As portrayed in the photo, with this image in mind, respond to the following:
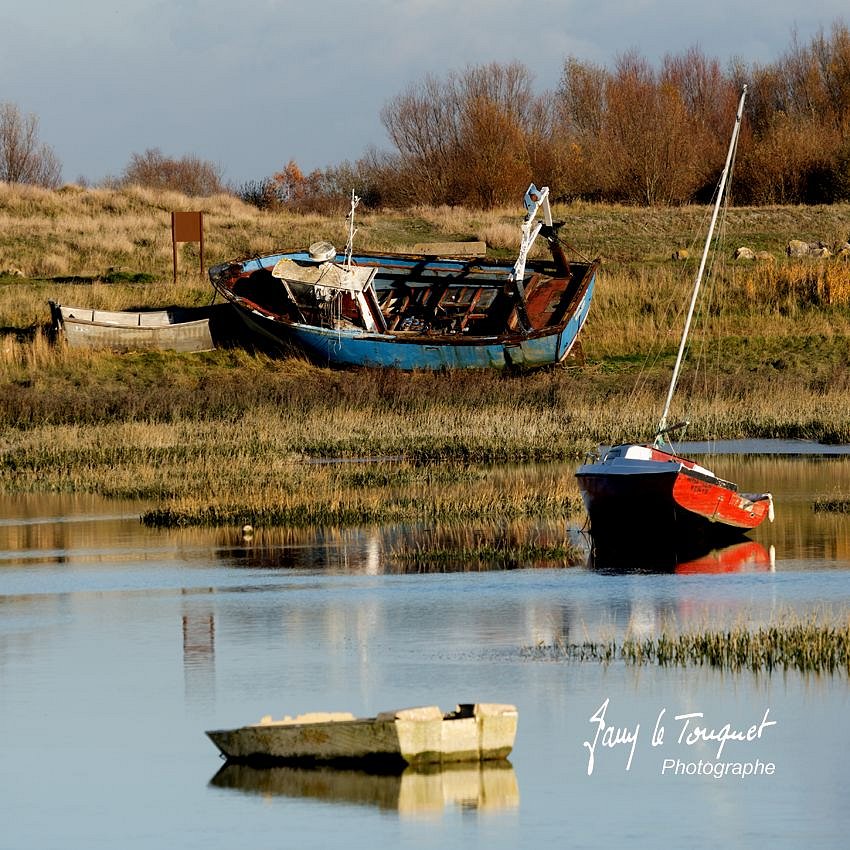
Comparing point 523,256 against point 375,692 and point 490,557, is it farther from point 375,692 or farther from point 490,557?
point 375,692

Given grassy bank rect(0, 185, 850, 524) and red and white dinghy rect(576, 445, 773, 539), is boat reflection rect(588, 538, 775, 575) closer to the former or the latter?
red and white dinghy rect(576, 445, 773, 539)

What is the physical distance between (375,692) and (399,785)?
8.65ft

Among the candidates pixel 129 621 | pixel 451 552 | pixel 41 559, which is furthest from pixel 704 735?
pixel 41 559

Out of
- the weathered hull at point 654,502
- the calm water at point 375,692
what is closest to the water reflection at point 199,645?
the calm water at point 375,692

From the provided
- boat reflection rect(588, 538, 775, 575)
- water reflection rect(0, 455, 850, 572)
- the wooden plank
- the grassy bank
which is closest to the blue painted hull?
the grassy bank

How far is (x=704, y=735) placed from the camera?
1342 centimetres

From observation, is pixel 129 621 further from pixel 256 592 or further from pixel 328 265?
pixel 328 265

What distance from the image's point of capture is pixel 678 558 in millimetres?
22297

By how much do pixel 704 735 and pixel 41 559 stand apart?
38.0 feet

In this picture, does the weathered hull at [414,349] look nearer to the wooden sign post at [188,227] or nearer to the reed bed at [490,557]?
the wooden sign post at [188,227]

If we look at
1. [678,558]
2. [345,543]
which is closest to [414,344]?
[345,543]

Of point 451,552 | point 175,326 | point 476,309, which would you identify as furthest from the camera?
point 476,309

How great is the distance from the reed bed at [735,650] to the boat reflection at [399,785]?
3.52m

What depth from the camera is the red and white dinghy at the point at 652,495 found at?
877 inches
